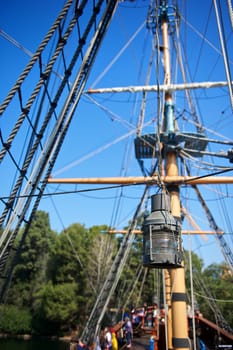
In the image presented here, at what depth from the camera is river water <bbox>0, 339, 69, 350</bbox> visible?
78.0 ft

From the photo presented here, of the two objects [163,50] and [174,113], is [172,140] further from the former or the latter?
[163,50]

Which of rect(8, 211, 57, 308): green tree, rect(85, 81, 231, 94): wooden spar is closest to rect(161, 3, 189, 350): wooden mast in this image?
rect(85, 81, 231, 94): wooden spar

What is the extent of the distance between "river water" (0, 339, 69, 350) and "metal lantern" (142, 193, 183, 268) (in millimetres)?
23560

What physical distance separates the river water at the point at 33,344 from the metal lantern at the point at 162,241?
23.6m

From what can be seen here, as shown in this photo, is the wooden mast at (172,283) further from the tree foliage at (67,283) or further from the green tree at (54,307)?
the green tree at (54,307)

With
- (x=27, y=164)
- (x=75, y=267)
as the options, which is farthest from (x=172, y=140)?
(x=75, y=267)

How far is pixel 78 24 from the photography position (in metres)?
3.98

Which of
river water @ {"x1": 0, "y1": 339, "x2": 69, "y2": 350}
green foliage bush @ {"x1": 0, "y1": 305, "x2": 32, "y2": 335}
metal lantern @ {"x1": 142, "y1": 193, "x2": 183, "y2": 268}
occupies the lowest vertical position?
metal lantern @ {"x1": 142, "y1": 193, "x2": 183, "y2": 268}

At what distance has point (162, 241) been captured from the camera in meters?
3.08

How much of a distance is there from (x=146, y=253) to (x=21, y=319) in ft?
96.3

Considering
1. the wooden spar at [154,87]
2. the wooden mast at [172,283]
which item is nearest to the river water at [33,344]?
the wooden mast at [172,283]

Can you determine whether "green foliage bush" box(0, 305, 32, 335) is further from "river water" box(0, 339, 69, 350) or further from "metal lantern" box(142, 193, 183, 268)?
"metal lantern" box(142, 193, 183, 268)

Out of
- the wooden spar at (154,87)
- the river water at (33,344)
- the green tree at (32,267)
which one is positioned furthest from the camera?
the green tree at (32,267)

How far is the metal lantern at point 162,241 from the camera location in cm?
302
